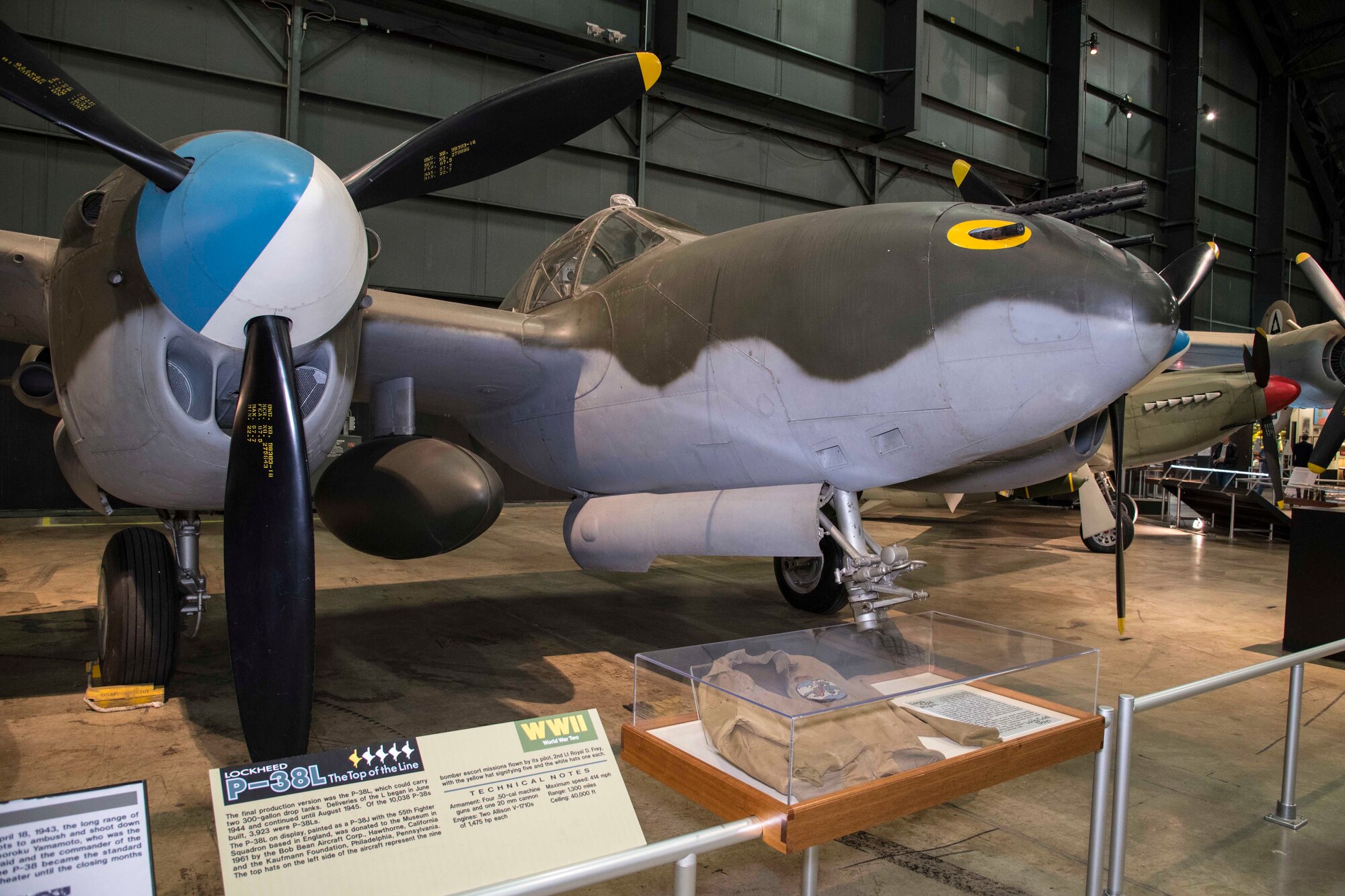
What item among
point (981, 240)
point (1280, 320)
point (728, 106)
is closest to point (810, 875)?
point (981, 240)

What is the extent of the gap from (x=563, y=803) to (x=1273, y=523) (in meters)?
15.8

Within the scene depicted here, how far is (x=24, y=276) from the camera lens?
4598 millimetres

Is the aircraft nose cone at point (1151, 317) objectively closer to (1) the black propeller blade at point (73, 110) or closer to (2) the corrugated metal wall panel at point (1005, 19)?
(1) the black propeller blade at point (73, 110)

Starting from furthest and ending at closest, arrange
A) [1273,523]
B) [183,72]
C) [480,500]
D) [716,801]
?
[1273,523] → [183,72] → [480,500] → [716,801]

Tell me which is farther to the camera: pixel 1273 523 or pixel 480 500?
pixel 1273 523

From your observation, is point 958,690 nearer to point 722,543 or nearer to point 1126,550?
point 722,543

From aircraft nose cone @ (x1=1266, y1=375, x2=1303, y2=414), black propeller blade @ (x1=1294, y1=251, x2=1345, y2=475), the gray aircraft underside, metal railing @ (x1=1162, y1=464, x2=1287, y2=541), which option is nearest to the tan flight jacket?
the gray aircraft underside

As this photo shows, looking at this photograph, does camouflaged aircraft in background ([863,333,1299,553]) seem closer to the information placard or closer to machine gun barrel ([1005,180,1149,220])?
machine gun barrel ([1005,180,1149,220])

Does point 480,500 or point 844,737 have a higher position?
point 480,500

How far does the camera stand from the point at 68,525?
1211 centimetres

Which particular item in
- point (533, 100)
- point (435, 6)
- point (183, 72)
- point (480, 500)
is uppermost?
point (435, 6)

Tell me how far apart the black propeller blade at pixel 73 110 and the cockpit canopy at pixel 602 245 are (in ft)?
9.99

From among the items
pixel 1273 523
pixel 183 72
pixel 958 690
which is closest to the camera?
pixel 958 690

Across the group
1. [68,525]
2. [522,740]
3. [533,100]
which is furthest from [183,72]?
[522,740]
